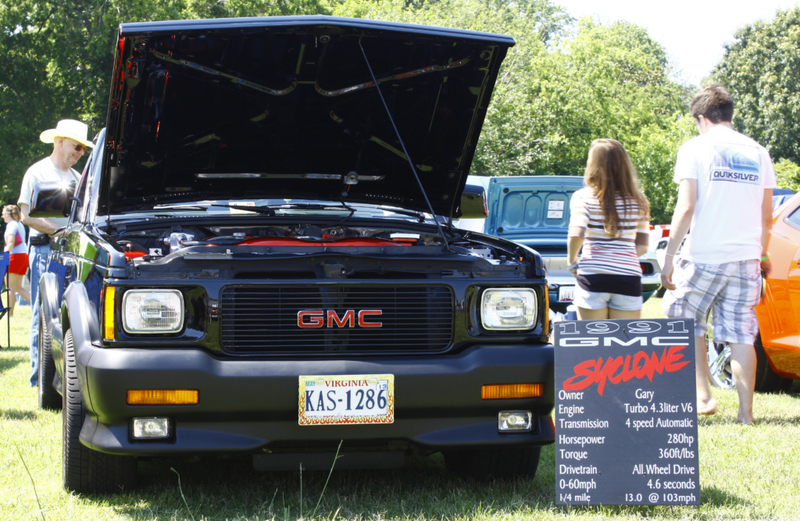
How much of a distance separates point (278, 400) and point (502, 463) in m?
1.19

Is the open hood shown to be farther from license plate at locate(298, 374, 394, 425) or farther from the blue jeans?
Answer: the blue jeans

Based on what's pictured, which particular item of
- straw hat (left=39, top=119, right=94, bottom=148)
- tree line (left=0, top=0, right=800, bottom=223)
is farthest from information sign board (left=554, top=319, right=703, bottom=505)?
tree line (left=0, top=0, right=800, bottom=223)

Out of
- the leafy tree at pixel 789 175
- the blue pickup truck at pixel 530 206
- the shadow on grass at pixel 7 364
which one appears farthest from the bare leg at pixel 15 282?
the leafy tree at pixel 789 175

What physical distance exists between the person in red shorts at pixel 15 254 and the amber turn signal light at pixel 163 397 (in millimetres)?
6446

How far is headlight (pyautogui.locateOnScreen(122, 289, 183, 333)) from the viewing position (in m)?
2.72

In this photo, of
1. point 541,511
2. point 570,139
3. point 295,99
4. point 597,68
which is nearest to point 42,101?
point 570,139

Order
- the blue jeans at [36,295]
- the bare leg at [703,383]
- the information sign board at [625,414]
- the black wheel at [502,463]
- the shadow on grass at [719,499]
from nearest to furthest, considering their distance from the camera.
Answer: the information sign board at [625,414], the shadow on grass at [719,499], the black wheel at [502,463], the bare leg at [703,383], the blue jeans at [36,295]

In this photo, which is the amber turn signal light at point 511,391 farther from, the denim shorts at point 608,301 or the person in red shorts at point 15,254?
the person in red shorts at point 15,254

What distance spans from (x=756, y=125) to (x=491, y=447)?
35.0 metres

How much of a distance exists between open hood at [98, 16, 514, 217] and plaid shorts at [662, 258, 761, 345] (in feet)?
5.01

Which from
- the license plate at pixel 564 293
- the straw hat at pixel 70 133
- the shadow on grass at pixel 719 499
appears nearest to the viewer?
the shadow on grass at pixel 719 499

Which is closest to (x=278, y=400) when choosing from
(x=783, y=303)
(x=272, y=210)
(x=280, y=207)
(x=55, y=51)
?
(x=272, y=210)

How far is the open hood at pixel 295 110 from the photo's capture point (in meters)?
3.42

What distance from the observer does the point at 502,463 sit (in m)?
3.39
